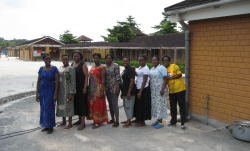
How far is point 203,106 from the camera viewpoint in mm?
5277


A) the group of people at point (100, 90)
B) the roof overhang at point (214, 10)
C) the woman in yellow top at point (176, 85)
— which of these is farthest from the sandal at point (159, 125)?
the roof overhang at point (214, 10)

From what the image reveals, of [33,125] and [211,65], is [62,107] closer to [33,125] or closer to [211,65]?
[33,125]

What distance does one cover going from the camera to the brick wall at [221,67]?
443 centimetres

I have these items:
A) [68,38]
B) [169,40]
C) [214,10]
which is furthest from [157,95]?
[68,38]

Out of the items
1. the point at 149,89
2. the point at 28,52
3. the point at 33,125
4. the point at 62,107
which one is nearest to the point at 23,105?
the point at 33,125

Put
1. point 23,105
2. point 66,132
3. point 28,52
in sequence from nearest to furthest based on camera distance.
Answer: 1. point 66,132
2. point 23,105
3. point 28,52

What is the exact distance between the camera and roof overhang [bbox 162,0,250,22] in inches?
164

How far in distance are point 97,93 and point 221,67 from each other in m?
2.66

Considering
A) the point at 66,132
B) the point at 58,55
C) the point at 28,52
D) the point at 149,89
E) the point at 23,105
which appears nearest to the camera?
the point at 66,132

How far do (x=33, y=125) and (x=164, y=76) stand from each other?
125 inches

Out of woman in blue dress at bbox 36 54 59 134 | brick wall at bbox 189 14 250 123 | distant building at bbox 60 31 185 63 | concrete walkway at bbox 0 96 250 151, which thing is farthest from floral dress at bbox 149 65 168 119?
distant building at bbox 60 31 185 63

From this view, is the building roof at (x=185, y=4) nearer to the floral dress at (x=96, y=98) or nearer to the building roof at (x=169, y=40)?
the floral dress at (x=96, y=98)

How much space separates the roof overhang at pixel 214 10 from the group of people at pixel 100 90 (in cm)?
115

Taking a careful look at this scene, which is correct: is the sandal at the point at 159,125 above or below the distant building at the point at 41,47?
below
